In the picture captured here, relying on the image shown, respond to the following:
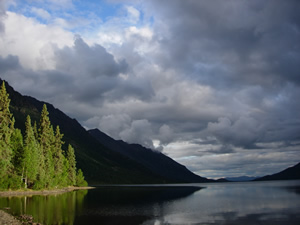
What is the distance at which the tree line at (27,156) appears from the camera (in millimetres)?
82438

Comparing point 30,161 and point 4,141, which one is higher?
point 4,141

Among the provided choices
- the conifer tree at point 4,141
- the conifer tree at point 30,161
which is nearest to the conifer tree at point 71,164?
the conifer tree at point 30,161

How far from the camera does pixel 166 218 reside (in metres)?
58.3

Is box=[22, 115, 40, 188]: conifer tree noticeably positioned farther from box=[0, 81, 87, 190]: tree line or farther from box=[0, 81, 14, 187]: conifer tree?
box=[0, 81, 14, 187]: conifer tree

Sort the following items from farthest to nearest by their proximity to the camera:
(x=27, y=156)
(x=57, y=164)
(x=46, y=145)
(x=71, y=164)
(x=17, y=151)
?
(x=71, y=164)
(x=57, y=164)
(x=46, y=145)
(x=17, y=151)
(x=27, y=156)

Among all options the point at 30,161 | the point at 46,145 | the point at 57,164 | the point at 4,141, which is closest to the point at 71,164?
the point at 57,164

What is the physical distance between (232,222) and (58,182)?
354 feet

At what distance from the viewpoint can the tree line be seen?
8244 cm

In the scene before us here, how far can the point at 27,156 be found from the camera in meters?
106

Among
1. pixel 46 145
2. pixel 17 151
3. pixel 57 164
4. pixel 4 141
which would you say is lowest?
pixel 57 164

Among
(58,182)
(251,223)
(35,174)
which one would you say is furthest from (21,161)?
(251,223)

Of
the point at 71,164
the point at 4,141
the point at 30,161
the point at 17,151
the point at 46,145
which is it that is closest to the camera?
the point at 4,141

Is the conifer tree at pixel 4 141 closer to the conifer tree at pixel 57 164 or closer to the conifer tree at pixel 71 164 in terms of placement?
the conifer tree at pixel 57 164

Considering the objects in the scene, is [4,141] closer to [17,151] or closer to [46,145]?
[17,151]
